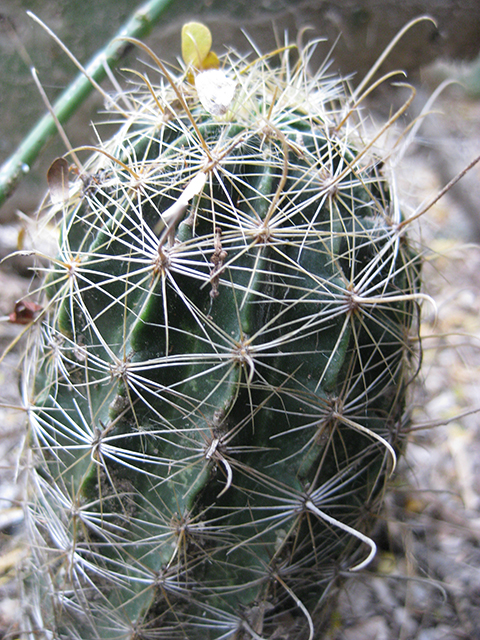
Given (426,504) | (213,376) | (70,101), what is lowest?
(426,504)

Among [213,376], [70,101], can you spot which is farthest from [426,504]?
[70,101]

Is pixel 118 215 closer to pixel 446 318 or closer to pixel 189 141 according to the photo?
pixel 189 141

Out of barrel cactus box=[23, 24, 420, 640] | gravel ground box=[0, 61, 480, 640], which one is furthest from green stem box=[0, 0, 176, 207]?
gravel ground box=[0, 61, 480, 640]

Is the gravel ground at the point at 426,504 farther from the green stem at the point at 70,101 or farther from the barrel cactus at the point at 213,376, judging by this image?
the green stem at the point at 70,101

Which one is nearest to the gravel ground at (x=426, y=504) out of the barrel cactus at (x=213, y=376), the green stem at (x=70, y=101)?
the barrel cactus at (x=213, y=376)

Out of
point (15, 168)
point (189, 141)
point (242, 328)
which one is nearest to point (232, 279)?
point (242, 328)

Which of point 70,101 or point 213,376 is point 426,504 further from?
point 70,101

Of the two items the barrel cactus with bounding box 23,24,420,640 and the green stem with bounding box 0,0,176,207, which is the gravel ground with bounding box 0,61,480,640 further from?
the green stem with bounding box 0,0,176,207
